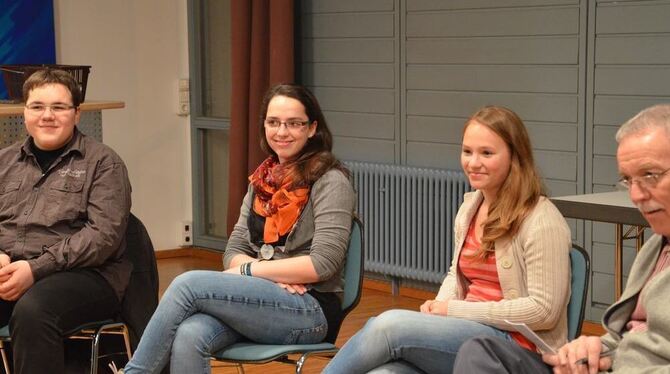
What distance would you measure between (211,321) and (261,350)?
0.17 meters

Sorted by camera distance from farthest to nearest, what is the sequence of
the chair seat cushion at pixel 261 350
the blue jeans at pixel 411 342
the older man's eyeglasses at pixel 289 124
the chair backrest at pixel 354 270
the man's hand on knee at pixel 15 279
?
the man's hand on knee at pixel 15 279, the older man's eyeglasses at pixel 289 124, the chair backrest at pixel 354 270, the chair seat cushion at pixel 261 350, the blue jeans at pixel 411 342

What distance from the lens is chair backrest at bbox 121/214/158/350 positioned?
11.8 feet

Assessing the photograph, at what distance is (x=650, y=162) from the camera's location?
7.20ft

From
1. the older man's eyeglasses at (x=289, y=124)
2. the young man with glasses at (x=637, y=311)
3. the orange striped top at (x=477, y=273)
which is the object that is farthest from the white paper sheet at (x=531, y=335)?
the older man's eyeglasses at (x=289, y=124)

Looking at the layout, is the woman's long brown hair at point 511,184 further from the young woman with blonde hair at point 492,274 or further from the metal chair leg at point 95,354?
the metal chair leg at point 95,354

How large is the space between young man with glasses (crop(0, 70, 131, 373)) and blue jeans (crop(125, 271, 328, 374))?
41 cm

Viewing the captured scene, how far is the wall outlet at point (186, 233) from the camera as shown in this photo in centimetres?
716

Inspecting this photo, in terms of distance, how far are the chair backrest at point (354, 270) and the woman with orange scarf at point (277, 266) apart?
26 mm

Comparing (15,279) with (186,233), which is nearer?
(15,279)

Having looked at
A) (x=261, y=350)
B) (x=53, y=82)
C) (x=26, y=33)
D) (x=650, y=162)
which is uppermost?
(x=26, y=33)

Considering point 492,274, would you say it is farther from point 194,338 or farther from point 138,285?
point 138,285

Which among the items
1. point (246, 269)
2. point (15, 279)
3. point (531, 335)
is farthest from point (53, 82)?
point (531, 335)

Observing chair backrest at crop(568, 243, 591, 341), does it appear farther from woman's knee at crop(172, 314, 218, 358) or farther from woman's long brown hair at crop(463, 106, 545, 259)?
woman's knee at crop(172, 314, 218, 358)

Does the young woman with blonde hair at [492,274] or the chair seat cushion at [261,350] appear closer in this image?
the young woman with blonde hair at [492,274]
